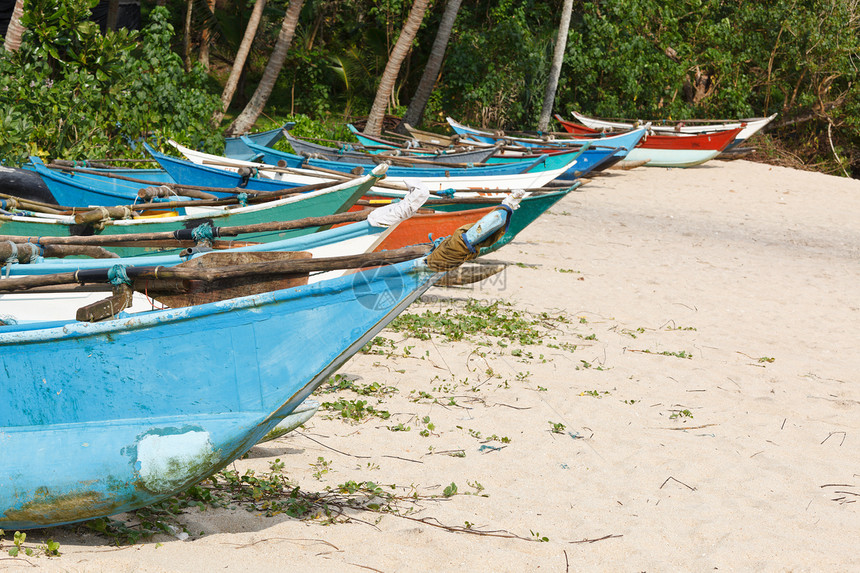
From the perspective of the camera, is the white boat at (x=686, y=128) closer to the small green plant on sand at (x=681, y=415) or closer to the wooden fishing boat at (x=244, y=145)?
the wooden fishing boat at (x=244, y=145)

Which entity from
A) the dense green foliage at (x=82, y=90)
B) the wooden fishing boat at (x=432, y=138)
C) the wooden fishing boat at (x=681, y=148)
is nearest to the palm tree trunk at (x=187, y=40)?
the wooden fishing boat at (x=432, y=138)

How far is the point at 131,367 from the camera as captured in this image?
9.82ft

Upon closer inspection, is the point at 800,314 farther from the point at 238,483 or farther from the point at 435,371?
the point at 238,483

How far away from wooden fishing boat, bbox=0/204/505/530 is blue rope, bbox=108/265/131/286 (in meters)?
0.21

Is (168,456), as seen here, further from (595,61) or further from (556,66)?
(595,61)

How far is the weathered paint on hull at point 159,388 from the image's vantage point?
2.97 meters

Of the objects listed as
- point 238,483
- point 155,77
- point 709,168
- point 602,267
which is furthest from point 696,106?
point 238,483

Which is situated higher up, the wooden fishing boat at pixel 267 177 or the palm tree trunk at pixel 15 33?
the palm tree trunk at pixel 15 33

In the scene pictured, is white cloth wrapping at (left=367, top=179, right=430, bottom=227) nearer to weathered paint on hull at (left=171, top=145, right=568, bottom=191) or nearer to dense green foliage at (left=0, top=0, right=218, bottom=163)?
weathered paint on hull at (left=171, top=145, right=568, bottom=191)

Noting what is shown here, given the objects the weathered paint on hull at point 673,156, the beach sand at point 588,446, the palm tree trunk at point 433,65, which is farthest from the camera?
the weathered paint on hull at point 673,156

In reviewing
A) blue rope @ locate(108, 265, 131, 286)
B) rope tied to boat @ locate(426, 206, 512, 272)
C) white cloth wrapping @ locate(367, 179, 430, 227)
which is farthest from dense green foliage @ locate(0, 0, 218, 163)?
rope tied to boat @ locate(426, 206, 512, 272)

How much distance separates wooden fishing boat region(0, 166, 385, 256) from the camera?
609 cm

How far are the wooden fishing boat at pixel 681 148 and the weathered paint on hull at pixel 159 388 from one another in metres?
17.7

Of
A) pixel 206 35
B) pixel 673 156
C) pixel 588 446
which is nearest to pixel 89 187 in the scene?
pixel 588 446
